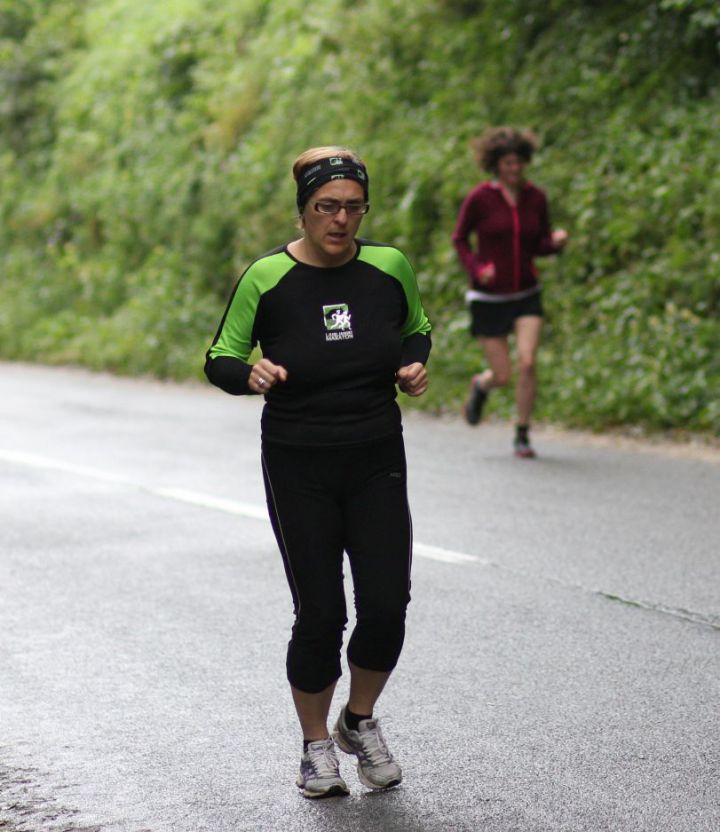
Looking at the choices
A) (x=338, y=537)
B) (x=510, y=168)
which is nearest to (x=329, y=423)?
(x=338, y=537)

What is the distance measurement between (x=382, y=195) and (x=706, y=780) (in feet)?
45.8

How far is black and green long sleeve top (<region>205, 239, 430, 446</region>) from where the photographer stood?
173 inches

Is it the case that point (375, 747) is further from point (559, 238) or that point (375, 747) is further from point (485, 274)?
point (559, 238)

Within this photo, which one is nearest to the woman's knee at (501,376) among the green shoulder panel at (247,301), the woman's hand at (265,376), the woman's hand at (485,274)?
the woman's hand at (485,274)

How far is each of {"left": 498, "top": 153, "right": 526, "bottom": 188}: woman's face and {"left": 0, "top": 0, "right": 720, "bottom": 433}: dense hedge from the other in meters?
2.54

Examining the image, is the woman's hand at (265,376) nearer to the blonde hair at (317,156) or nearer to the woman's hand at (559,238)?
the blonde hair at (317,156)

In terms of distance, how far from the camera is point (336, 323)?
4.41m

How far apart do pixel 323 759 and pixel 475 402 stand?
7.68m

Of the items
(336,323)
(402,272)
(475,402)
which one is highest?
(402,272)

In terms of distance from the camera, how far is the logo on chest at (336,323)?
440 centimetres

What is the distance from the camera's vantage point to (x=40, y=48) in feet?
101

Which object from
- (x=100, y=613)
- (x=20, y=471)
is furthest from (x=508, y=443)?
(x=100, y=613)

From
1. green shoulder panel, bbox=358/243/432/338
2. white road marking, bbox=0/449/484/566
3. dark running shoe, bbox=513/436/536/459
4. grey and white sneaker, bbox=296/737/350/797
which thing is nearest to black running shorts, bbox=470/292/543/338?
dark running shoe, bbox=513/436/536/459

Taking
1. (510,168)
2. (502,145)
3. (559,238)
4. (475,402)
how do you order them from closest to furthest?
(502,145), (510,168), (559,238), (475,402)
